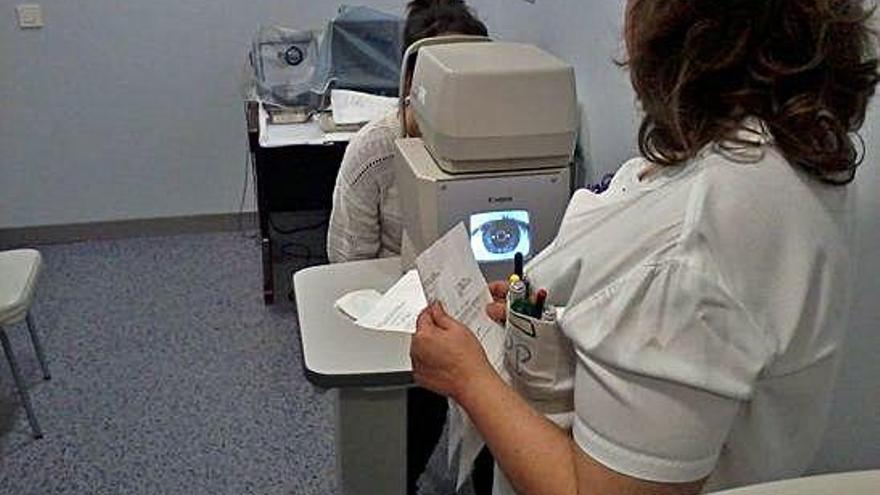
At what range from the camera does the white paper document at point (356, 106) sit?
3.19 metres

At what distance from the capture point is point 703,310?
2.49 feet

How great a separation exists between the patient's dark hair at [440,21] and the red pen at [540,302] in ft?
4.61

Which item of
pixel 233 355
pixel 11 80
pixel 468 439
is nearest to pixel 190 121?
pixel 11 80

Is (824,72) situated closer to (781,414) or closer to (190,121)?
(781,414)

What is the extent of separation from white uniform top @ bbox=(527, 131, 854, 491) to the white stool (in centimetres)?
189

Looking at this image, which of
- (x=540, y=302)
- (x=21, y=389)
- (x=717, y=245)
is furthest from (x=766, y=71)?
(x=21, y=389)

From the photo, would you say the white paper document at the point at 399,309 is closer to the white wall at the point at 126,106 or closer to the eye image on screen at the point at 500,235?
the eye image on screen at the point at 500,235

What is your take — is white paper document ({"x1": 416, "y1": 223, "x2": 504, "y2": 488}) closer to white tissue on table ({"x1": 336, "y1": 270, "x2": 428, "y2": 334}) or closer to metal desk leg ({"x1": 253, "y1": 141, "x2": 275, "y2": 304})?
white tissue on table ({"x1": 336, "y1": 270, "x2": 428, "y2": 334})

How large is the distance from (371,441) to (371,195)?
72cm

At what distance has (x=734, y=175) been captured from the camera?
77cm

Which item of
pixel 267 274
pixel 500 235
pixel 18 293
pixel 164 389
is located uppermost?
pixel 500 235

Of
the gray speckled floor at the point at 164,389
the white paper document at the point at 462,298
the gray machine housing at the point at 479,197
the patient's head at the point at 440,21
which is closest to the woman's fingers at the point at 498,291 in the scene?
the white paper document at the point at 462,298

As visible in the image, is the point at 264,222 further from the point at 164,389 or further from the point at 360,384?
the point at 360,384

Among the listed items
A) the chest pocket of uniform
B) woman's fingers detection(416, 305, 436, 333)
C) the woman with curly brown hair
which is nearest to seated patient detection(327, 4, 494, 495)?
woman's fingers detection(416, 305, 436, 333)
